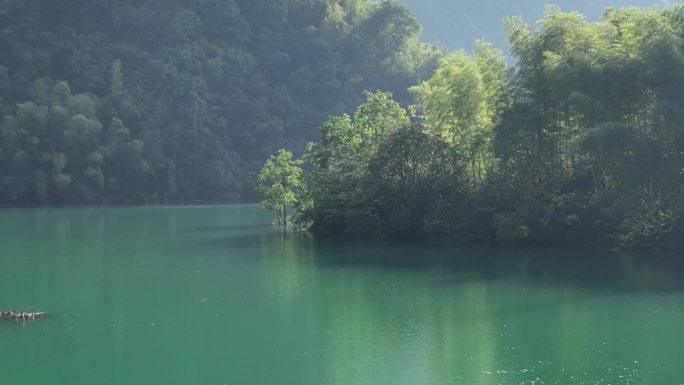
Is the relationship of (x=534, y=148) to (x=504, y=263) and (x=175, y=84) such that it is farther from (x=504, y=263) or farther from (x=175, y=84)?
(x=175, y=84)

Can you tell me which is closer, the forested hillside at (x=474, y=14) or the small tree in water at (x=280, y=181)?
the small tree in water at (x=280, y=181)

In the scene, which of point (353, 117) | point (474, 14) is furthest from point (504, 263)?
point (474, 14)

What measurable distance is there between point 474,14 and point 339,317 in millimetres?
154759

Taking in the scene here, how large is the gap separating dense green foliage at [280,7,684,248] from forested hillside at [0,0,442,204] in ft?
116

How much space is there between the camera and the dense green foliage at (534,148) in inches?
1089

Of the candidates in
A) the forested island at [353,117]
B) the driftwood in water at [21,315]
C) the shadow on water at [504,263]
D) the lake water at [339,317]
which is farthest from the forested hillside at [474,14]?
the driftwood in water at [21,315]

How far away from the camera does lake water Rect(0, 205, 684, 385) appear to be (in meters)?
13.0

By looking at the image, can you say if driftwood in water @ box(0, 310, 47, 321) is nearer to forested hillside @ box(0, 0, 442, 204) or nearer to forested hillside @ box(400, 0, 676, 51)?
forested hillside @ box(0, 0, 442, 204)

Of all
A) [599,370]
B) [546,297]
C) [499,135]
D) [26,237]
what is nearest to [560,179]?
[499,135]

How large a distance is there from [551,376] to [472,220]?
2172 cm

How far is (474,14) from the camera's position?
536 feet

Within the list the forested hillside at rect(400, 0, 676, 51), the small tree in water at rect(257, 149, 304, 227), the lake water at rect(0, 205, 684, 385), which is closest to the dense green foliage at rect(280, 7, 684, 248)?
the small tree in water at rect(257, 149, 304, 227)

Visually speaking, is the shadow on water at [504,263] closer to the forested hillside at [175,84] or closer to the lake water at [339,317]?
the lake water at [339,317]

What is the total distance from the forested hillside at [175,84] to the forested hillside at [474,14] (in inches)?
2437
